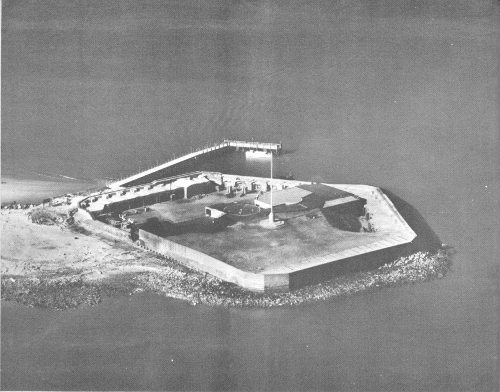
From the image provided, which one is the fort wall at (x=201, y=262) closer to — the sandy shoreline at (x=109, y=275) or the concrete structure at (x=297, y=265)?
the concrete structure at (x=297, y=265)

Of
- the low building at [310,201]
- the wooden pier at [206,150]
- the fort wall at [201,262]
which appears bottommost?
the fort wall at [201,262]

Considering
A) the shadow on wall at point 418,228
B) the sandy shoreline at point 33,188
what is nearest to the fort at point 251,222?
the shadow on wall at point 418,228

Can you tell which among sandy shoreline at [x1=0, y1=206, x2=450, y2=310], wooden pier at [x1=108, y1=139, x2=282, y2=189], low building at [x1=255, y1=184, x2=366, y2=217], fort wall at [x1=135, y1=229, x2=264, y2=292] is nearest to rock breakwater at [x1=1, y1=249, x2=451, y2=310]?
sandy shoreline at [x1=0, y1=206, x2=450, y2=310]

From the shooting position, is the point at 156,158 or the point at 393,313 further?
the point at 156,158

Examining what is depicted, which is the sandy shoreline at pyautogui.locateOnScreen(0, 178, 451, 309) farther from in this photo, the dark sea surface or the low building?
the low building

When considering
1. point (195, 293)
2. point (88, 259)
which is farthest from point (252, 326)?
point (88, 259)

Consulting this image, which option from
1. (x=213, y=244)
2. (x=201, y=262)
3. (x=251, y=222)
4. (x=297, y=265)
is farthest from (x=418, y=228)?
(x=201, y=262)

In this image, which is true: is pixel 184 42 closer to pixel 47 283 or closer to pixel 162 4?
pixel 162 4

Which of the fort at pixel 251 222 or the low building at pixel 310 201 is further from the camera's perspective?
the low building at pixel 310 201
